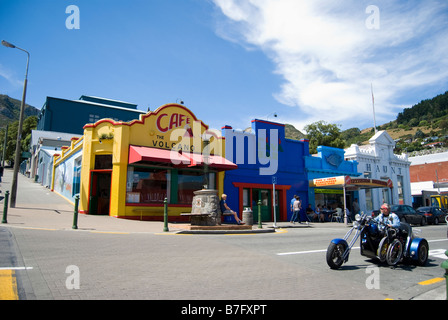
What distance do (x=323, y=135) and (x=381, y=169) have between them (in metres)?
15.0

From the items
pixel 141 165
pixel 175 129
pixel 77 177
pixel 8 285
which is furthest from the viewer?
pixel 175 129

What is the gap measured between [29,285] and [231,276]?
330 cm

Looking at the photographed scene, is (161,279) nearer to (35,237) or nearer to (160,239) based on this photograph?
(160,239)

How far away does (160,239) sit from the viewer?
33.8ft

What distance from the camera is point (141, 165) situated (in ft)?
57.6

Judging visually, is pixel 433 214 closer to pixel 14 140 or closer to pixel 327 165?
pixel 327 165

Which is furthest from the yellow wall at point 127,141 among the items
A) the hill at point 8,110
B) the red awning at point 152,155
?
the hill at point 8,110

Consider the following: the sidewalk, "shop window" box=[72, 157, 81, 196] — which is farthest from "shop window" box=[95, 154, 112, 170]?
the sidewalk

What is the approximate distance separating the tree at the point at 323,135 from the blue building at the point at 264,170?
2103 centimetres

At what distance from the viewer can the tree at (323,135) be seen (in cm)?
4472

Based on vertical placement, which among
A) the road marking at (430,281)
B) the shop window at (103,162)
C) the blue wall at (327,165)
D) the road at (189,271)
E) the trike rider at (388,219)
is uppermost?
the blue wall at (327,165)

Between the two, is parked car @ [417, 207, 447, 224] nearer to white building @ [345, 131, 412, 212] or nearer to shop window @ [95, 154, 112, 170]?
white building @ [345, 131, 412, 212]

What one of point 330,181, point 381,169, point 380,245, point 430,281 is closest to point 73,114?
point 330,181

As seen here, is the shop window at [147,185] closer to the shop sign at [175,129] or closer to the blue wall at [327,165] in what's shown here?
the shop sign at [175,129]
